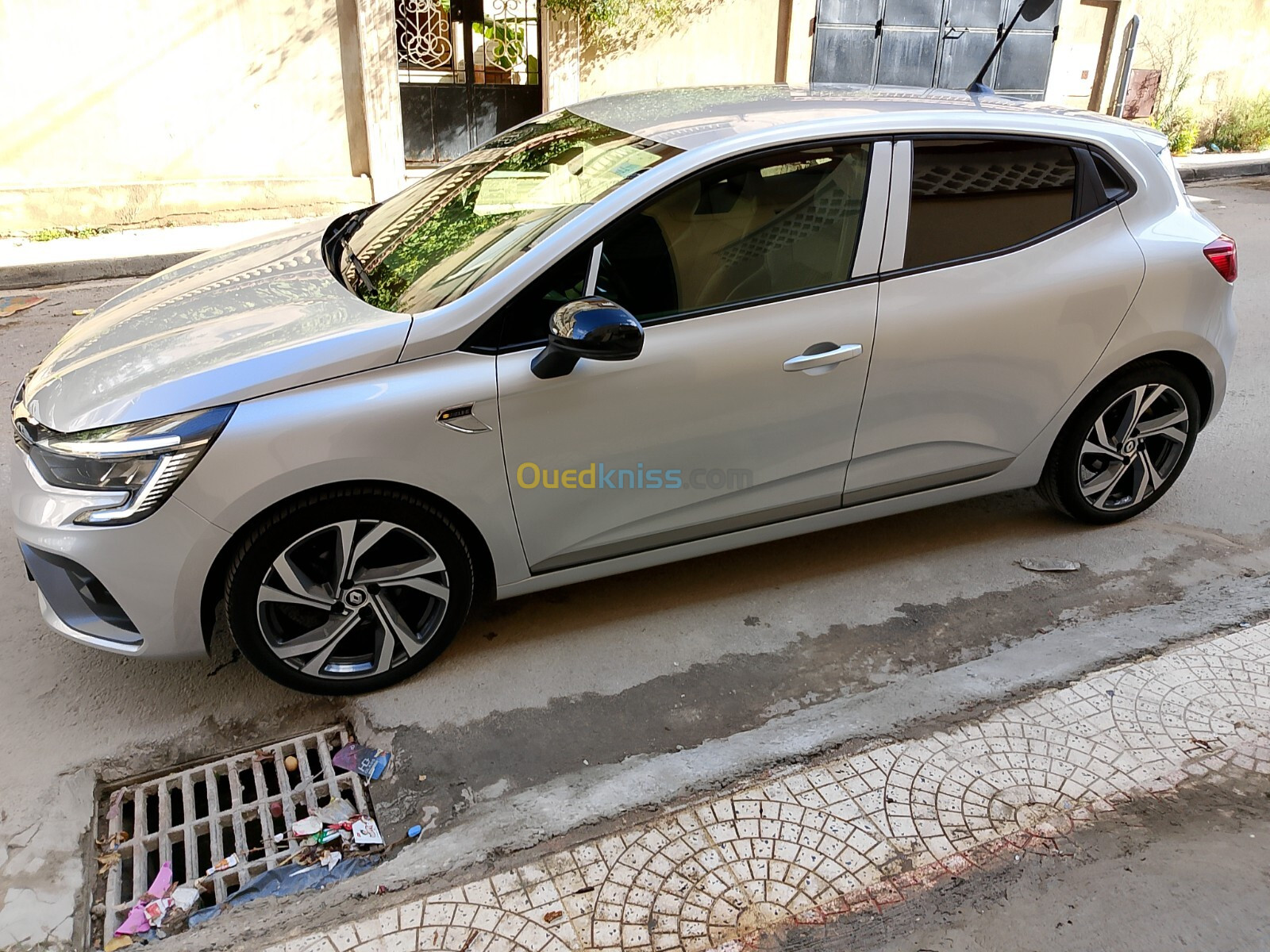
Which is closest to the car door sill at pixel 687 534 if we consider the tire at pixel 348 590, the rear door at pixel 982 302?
the rear door at pixel 982 302

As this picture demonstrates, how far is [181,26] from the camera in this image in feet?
27.7

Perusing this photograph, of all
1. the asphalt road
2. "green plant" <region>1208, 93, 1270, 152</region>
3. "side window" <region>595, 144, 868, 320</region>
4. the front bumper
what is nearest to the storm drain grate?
the asphalt road

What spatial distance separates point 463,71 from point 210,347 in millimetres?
8188

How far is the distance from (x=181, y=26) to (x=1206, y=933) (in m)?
9.39

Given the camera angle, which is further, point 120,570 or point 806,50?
point 806,50

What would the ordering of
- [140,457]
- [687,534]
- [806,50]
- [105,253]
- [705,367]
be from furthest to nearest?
[806,50], [105,253], [687,534], [705,367], [140,457]

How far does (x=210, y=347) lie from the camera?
9.45ft

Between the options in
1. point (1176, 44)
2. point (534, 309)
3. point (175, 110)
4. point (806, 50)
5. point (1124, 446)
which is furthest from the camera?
point (1176, 44)

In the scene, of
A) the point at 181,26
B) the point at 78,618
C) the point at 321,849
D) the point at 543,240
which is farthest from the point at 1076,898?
the point at 181,26

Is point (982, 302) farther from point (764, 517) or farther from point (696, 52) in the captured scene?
point (696, 52)

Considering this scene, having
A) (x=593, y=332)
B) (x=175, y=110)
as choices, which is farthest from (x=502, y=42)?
(x=593, y=332)

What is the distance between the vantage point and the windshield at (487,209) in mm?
3098

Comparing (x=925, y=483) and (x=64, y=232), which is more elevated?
(x=925, y=483)

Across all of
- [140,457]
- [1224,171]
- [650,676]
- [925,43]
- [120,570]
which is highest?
[925,43]
